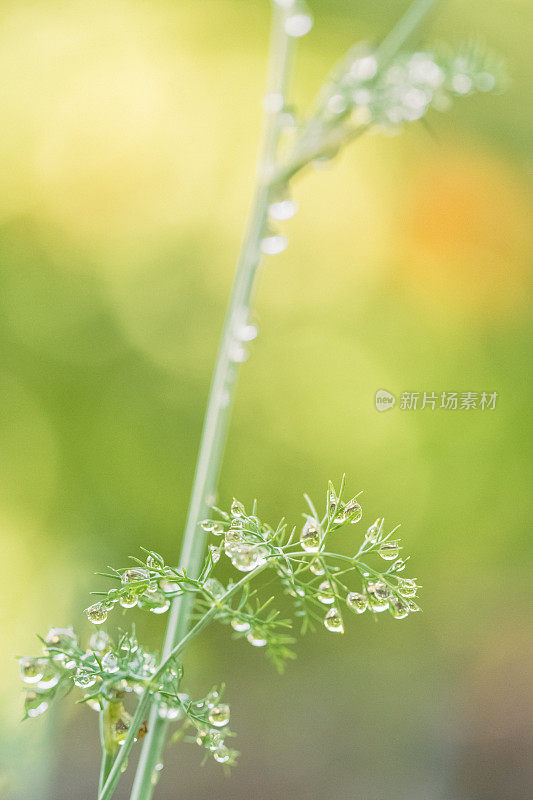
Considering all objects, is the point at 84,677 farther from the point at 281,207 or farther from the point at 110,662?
the point at 281,207

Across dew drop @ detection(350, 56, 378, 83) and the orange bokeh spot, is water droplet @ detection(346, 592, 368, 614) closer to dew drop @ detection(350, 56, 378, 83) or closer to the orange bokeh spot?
dew drop @ detection(350, 56, 378, 83)

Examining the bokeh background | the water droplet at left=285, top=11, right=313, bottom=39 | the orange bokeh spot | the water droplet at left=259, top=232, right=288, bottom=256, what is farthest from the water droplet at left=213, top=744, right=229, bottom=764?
the orange bokeh spot

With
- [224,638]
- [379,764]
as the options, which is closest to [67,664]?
[224,638]

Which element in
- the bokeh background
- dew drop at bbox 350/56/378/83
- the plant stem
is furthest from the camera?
the bokeh background

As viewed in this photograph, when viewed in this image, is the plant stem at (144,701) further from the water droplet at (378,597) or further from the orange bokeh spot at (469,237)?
the orange bokeh spot at (469,237)

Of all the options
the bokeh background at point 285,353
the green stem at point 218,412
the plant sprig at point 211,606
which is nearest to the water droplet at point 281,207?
the green stem at point 218,412

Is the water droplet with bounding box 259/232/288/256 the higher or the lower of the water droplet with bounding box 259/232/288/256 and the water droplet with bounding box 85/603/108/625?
the higher

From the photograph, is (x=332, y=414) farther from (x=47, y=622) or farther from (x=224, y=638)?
(x=47, y=622)
